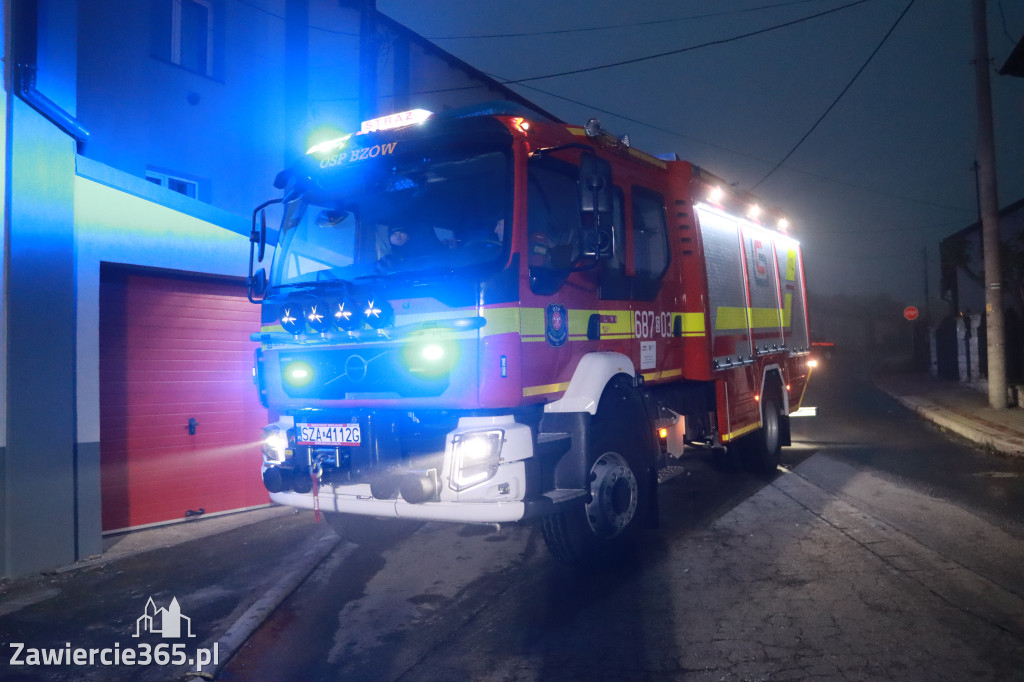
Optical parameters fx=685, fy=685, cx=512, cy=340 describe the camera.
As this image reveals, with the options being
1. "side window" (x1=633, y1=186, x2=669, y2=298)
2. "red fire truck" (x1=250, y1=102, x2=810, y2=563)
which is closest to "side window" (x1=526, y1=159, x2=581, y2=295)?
"red fire truck" (x1=250, y1=102, x2=810, y2=563)

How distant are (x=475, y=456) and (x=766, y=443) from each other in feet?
17.9

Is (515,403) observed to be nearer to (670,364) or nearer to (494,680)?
(494,680)

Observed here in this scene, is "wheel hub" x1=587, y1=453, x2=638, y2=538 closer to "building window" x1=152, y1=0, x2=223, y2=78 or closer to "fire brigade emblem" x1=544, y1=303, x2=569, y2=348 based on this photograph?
"fire brigade emblem" x1=544, y1=303, x2=569, y2=348

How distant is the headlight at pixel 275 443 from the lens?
16.2 ft

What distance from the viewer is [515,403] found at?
4215 millimetres

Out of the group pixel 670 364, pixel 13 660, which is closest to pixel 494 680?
pixel 13 660

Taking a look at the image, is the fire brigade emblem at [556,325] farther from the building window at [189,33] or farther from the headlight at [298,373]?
the building window at [189,33]

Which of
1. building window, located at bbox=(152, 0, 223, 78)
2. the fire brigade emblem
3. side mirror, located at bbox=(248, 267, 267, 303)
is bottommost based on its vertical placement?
the fire brigade emblem

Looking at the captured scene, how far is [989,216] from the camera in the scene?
1373cm

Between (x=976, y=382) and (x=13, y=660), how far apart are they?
2152 centimetres

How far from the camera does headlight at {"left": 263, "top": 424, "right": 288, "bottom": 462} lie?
4949mm

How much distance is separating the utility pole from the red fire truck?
37.1ft

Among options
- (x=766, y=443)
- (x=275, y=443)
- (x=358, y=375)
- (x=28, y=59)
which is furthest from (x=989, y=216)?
(x=28, y=59)

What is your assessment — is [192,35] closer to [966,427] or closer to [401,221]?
[401,221]
